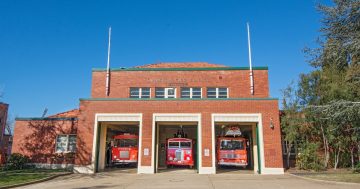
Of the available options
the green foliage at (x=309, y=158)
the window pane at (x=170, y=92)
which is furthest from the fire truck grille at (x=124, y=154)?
the green foliage at (x=309, y=158)

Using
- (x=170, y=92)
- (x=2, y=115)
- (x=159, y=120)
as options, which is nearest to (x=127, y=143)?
(x=159, y=120)

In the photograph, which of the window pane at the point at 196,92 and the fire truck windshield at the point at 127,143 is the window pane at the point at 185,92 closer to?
the window pane at the point at 196,92

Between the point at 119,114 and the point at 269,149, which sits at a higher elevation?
the point at 119,114

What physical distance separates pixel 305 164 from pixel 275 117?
178 inches

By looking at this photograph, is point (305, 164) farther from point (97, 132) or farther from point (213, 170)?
point (97, 132)

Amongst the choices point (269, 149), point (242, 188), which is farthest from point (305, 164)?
point (242, 188)

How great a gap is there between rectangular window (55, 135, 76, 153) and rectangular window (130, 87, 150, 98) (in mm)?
6317

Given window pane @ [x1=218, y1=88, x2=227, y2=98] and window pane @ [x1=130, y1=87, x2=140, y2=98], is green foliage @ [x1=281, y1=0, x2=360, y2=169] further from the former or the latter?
window pane @ [x1=130, y1=87, x2=140, y2=98]

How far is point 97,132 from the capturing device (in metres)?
21.5

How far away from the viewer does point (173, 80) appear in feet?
85.8

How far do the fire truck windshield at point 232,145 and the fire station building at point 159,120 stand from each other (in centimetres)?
69

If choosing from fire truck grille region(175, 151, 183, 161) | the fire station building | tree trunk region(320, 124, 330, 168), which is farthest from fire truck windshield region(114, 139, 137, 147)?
tree trunk region(320, 124, 330, 168)

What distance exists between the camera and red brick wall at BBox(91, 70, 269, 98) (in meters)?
25.4

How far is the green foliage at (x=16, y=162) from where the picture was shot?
22.1 metres
